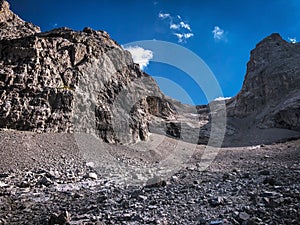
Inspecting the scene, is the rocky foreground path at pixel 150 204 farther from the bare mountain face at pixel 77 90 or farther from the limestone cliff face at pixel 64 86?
the bare mountain face at pixel 77 90

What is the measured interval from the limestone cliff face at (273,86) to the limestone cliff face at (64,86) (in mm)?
40557

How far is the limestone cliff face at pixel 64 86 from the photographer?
23922 millimetres

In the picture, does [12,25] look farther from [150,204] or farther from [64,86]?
[150,204]

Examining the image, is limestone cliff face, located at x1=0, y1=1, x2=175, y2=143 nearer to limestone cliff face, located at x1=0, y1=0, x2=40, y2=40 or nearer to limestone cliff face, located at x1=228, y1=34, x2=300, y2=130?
limestone cliff face, located at x1=0, y1=0, x2=40, y2=40

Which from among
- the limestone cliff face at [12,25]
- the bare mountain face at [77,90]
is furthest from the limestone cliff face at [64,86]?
the limestone cliff face at [12,25]

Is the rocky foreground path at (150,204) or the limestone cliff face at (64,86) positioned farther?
Result: the limestone cliff face at (64,86)

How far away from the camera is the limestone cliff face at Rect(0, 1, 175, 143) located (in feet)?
78.5

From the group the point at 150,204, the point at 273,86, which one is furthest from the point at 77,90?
the point at 273,86

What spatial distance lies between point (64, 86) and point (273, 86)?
65.9 m

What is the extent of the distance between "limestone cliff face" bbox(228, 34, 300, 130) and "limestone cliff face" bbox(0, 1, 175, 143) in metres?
40.6

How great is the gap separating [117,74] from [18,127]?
19846mm

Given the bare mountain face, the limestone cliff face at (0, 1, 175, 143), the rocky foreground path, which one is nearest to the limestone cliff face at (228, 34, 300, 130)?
the bare mountain face

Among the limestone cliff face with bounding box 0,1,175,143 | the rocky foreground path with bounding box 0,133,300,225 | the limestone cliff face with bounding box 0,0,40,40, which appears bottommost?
the rocky foreground path with bounding box 0,133,300,225

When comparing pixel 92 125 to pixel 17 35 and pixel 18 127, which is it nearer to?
pixel 18 127
